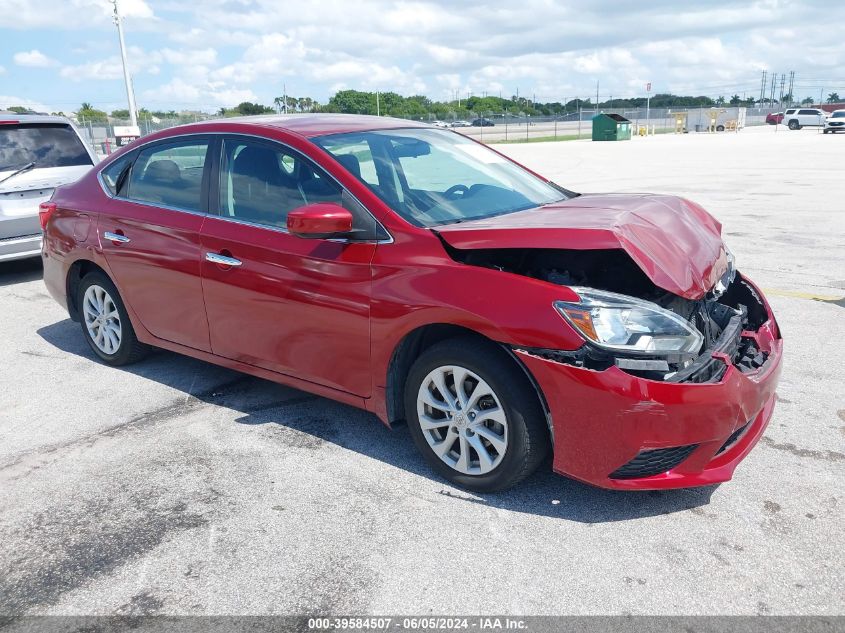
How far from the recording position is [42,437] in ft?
13.7

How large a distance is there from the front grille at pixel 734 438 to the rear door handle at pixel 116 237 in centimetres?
369

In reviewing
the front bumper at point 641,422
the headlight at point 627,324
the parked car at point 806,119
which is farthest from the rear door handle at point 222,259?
the parked car at point 806,119

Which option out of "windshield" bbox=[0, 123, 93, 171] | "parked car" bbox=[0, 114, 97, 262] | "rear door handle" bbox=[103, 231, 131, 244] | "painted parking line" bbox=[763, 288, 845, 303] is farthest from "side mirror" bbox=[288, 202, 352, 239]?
"windshield" bbox=[0, 123, 93, 171]

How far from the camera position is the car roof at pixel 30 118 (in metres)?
7.95

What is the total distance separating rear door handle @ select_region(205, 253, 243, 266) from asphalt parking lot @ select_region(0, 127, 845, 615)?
0.95 metres

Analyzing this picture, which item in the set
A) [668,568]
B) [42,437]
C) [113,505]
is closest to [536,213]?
[668,568]

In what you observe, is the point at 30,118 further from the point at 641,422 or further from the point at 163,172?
the point at 641,422

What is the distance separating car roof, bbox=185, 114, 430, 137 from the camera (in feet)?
13.4

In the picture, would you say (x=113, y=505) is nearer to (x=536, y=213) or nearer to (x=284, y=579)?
(x=284, y=579)

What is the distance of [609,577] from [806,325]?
3.88m

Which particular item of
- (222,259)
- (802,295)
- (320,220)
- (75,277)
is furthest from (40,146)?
(802,295)

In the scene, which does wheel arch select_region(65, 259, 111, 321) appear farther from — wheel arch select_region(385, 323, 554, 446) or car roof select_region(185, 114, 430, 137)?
wheel arch select_region(385, 323, 554, 446)

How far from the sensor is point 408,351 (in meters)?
3.48

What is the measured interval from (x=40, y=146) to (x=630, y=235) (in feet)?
24.3
